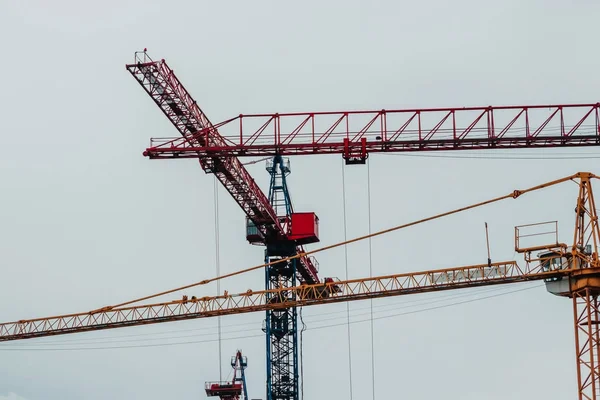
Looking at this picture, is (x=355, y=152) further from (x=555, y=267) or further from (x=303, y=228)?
(x=555, y=267)

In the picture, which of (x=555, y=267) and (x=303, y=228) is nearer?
(x=555, y=267)

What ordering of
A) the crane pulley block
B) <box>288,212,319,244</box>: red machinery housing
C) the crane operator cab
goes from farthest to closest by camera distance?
<box>288,212,319,244</box>: red machinery housing < the crane pulley block < the crane operator cab

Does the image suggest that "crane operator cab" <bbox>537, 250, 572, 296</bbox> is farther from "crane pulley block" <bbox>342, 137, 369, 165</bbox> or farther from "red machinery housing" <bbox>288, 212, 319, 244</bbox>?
"red machinery housing" <bbox>288, 212, 319, 244</bbox>

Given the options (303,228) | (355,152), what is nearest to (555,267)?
(355,152)

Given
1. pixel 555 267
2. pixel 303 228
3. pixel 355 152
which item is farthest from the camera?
pixel 303 228

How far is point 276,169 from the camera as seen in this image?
17838 cm

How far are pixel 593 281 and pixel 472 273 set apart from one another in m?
20.4

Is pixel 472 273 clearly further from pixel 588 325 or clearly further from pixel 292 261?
pixel 292 261

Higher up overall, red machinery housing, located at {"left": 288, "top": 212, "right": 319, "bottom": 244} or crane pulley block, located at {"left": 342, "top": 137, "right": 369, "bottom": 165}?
crane pulley block, located at {"left": 342, "top": 137, "right": 369, "bottom": 165}

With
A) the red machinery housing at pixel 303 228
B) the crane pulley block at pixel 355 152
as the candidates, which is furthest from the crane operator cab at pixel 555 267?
the red machinery housing at pixel 303 228

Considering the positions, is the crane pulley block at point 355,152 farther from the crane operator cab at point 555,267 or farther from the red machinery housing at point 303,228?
the crane operator cab at point 555,267

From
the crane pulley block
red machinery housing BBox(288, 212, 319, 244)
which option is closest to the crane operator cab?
the crane pulley block

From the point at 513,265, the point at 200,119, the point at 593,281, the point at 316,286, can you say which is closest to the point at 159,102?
the point at 200,119

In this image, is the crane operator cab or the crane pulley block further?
the crane pulley block
